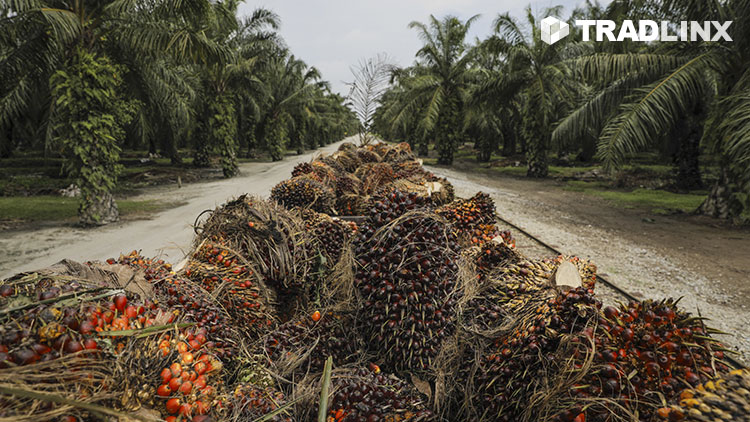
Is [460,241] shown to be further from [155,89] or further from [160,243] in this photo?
[155,89]

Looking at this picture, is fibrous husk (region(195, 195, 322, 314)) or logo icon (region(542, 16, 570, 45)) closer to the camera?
fibrous husk (region(195, 195, 322, 314))

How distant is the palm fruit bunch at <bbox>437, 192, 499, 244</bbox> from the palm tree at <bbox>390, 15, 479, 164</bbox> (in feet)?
54.1

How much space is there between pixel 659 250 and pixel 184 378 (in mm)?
7197

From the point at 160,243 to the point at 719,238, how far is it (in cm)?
1016

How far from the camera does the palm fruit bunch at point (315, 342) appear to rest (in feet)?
6.33

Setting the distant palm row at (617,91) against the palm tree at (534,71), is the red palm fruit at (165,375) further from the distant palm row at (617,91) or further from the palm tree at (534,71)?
the palm tree at (534,71)

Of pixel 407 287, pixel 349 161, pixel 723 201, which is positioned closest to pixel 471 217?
pixel 407 287

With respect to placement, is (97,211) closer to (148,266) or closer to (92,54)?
(92,54)

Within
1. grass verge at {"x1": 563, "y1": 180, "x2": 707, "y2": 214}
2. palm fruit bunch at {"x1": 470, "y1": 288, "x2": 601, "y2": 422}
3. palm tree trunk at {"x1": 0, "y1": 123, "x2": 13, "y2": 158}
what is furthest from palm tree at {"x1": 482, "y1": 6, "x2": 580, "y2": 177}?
palm tree trunk at {"x1": 0, "y1": 123, "x2": 13, "y2": 158}

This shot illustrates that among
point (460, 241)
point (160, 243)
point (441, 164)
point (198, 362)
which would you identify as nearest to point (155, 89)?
point (160, 243)

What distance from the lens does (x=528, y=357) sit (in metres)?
1.56

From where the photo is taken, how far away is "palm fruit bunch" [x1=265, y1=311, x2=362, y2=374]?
6.33 feet

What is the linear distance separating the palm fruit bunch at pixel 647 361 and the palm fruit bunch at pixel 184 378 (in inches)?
49.6

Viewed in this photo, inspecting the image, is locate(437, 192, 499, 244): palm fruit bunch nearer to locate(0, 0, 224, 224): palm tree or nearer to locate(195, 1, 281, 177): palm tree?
locate(0, 0, 224, 224): palm tree
